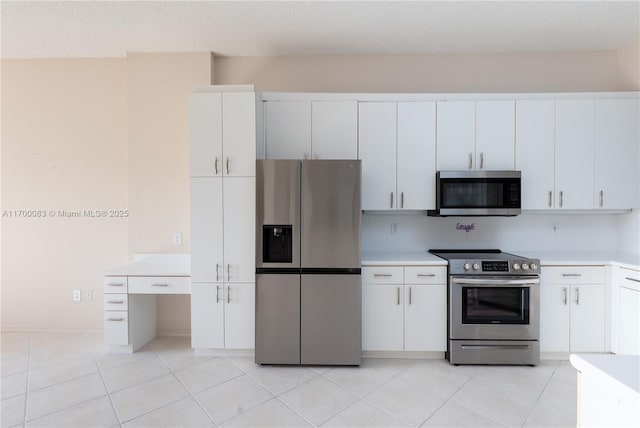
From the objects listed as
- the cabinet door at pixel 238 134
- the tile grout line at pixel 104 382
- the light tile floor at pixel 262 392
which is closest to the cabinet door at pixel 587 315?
the light tile floor at pixel 262 392

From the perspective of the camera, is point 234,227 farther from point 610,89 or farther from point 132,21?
point 610,89

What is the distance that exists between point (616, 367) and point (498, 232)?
2.68m

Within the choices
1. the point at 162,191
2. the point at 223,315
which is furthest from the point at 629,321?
the point at 162,191

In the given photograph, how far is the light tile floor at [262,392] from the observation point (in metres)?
2.03

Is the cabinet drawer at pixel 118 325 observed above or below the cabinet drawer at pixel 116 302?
below

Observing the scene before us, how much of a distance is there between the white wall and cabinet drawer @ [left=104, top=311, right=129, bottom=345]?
243cm

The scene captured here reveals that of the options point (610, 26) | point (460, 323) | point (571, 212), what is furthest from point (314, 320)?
point (610, 26)

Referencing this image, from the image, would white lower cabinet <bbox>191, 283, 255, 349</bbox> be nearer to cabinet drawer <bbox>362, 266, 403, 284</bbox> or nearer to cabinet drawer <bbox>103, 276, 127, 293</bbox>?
cabinet drawer <bbox>103, 276, 127, 293</bbox>

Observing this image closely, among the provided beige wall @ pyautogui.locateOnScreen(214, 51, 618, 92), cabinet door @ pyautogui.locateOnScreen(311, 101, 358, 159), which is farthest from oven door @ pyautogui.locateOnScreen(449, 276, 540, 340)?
beige wall @ pyautogui.locateOnScreen(214, 51, 618, 92)

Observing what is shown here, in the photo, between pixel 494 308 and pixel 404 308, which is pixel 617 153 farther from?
pixel 404 308

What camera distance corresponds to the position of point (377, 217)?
337 centimetres

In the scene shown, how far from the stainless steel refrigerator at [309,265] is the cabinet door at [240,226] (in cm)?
15

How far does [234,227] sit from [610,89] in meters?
4.11

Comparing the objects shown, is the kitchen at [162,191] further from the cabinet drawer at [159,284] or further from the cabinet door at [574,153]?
the cabinet drawer at [159,284]
